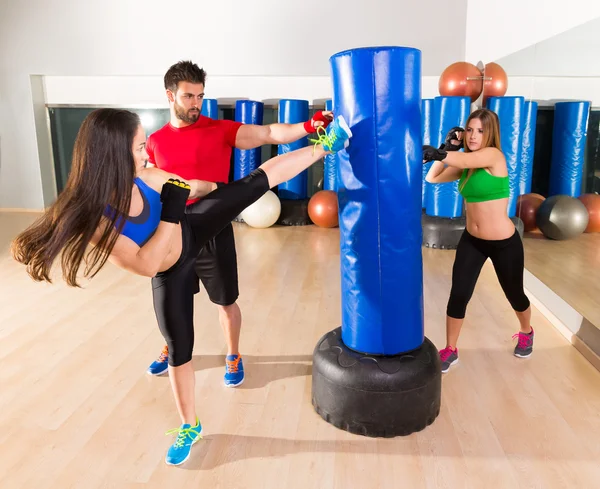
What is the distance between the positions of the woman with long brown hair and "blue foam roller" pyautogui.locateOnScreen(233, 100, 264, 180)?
4091 mm

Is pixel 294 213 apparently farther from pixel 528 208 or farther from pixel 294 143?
pixel 528 208

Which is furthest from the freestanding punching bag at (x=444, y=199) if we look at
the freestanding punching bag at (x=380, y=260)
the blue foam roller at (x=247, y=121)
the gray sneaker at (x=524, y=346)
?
the freestanding punching bag at (x=380, y=260)

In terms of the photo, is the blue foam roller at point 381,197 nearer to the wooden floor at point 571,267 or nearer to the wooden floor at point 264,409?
the wooden floor at point 264,409

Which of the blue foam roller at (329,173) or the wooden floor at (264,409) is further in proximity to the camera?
the blue foam roller at (329,173)

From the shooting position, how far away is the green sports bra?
2.53m

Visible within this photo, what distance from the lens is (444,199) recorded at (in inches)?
200

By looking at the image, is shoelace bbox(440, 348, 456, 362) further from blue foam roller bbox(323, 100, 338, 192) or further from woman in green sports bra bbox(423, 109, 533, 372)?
blue foam roller bbox(323, 100, 338, 192)

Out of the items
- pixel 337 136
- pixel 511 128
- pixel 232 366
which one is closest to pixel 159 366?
pixel 232 366

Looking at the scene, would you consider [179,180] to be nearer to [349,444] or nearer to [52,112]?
[349,444]

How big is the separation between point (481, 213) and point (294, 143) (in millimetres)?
3730

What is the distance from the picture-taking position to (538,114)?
5777 mm

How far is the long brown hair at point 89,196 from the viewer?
1671mm

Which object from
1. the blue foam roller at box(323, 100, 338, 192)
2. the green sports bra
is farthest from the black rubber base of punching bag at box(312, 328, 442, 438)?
the blue foam roller at box(323, 100, 338, 192)

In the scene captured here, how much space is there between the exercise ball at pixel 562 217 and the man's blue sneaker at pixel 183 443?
3.60m
